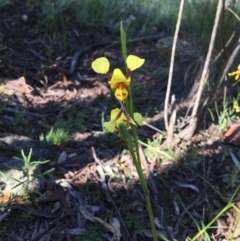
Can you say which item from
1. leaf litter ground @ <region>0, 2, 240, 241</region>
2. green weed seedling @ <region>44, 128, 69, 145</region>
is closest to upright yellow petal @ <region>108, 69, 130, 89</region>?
leaf litter ground @ <region>0, 2, 240, 241</region>

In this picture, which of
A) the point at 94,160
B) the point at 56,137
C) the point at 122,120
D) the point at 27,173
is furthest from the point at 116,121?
the point at 56,137

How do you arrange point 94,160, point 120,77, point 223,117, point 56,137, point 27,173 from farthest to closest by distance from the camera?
point 223,117 → point 56,137 → point 94,160 → point 27,173 → point 120,77

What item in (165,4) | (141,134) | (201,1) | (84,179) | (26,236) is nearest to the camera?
(26,236)

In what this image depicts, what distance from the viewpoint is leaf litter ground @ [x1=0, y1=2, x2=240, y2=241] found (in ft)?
6.75

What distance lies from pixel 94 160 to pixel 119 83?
4.36 feet

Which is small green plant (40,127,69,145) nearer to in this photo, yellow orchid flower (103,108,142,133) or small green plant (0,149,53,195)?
small green plant (0,149,53,195)

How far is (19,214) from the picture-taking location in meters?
2.04

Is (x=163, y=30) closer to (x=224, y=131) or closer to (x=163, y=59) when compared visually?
(x=163, y=59)

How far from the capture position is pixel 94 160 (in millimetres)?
2461

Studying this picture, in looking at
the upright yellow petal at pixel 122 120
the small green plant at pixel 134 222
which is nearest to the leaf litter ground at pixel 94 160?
the small green plant at pixel 134 222

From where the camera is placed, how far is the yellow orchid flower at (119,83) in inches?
45.7

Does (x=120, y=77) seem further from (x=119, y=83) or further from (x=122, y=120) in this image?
(x=122, y=120)

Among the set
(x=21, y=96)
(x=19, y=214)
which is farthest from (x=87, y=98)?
(x=19, y=214)

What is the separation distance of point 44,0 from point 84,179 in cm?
250
